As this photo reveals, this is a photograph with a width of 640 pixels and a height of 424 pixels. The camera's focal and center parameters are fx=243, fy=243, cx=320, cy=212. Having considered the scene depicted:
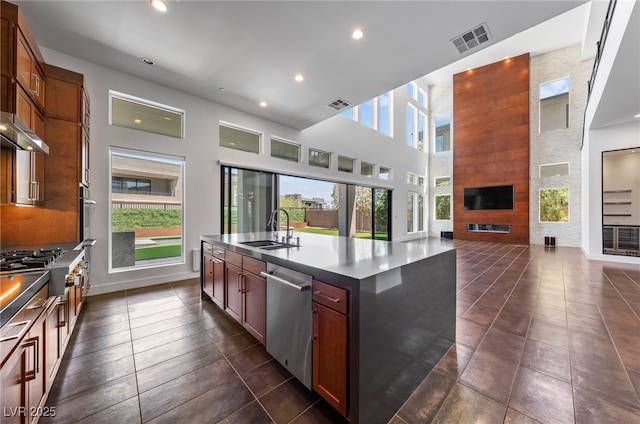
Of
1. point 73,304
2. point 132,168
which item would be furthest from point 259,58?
point 73,304

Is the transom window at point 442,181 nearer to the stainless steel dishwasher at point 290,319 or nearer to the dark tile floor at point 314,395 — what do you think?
the dark tile floor at point 314,395

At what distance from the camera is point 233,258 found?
2.53m

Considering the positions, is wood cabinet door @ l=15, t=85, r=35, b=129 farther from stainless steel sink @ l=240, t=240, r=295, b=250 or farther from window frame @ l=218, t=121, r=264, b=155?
window frame @ l=218, t=121, r=264, b=155

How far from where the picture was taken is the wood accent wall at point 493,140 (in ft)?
29.5

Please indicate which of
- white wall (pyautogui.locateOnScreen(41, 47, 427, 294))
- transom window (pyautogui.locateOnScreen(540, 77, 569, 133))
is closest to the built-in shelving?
transom window (pyautogui.locateOnScreen(540, 77, 569, 133))

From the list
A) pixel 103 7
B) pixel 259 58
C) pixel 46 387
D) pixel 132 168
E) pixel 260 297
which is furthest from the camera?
pixel 132 168

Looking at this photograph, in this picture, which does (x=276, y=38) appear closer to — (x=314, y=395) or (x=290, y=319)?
(x=290, y=319)

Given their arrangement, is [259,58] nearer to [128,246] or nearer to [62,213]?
[62,213]

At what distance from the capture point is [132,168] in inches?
162

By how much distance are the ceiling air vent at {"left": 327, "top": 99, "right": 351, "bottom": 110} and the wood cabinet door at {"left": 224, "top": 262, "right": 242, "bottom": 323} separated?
362cm

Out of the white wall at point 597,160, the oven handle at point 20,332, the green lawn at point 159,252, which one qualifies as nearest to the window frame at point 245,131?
the green lawn at point 159,252

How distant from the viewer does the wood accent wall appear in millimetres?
8984

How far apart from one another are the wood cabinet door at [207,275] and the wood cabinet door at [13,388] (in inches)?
76.2

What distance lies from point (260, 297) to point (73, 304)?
5.78 ft
